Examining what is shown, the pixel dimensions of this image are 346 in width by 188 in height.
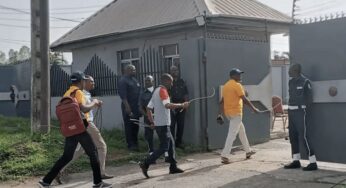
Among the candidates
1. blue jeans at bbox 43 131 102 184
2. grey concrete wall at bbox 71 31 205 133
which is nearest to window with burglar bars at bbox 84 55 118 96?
grey concrete wall at bbox 71 31 205 133

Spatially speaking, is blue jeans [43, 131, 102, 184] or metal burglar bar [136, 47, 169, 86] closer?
blue jeans [43, 131, 102, 184]

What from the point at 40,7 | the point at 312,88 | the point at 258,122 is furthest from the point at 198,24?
the point at 312,88

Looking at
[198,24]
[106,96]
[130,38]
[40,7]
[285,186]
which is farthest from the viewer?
[130,38]

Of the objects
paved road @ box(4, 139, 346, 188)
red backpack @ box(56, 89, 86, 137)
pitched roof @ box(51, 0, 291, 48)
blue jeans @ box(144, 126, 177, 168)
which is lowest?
paved road @ box(4, 139, 346, 188)

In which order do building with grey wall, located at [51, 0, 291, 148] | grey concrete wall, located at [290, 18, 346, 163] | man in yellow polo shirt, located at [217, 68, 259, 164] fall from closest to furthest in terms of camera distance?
grey concrete wall, located at [290, 18, 346, 163]
man in yellow polo shirt, located at [217, 68, 259, 164]
building with grey wall, located at [51, 0, 291, 148]

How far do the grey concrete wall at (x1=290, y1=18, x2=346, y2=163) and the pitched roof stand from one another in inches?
187

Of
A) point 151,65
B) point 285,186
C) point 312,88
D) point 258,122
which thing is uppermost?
point 151,65

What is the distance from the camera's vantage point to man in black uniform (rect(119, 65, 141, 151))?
9.91 metres

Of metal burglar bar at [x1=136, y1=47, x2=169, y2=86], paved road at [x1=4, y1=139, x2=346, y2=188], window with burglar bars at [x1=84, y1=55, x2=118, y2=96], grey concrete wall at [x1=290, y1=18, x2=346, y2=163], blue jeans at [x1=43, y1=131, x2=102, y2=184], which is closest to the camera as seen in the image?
blue jeans at [x1=43, y1=131, x2=102, y2=184]

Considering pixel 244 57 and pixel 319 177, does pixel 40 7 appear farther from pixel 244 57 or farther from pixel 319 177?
pixel 319 177

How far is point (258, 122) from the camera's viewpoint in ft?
37.2

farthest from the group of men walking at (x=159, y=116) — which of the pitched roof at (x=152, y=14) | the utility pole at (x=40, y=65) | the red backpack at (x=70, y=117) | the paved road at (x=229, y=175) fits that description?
the pitched roof at (x=152, y=14)

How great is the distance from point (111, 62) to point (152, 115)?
8.67 meters

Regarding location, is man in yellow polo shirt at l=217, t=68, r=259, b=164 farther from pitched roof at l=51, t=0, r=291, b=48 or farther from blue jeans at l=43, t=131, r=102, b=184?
pitched roof at l=51, t=0, r=291, b=48
